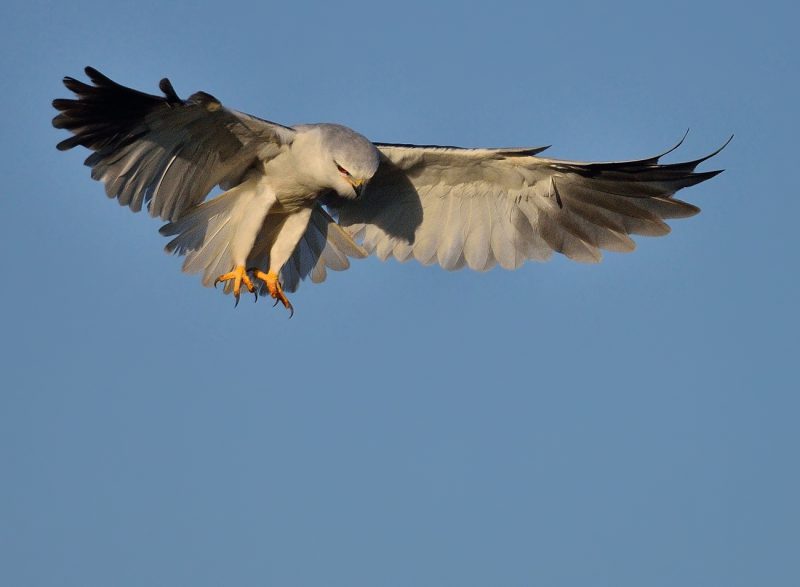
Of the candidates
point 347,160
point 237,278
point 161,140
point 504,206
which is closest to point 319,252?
point 237,278

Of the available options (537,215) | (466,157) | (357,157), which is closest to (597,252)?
(537,215)

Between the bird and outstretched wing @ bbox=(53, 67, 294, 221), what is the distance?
11 mm

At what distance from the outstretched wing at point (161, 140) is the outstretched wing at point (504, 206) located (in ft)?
4.32

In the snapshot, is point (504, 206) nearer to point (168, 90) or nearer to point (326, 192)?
point (326, 192)

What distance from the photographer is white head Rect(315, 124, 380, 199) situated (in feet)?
34.4

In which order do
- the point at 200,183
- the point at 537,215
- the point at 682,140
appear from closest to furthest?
the point at 682,140, the point at 200,183, the point at 537,215

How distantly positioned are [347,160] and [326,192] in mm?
1165

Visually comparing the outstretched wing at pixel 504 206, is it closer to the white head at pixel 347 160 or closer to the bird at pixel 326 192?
the bird at pixel 326 192

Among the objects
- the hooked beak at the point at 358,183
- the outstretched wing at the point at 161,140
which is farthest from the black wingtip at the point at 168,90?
the hooked beak at the point at 358,183

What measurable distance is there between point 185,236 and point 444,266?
7.62 feet

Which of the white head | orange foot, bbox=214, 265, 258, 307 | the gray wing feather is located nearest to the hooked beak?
the white head

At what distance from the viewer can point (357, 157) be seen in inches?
412

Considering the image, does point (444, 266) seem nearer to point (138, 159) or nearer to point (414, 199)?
point (414, 199)

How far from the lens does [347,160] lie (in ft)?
34.3
